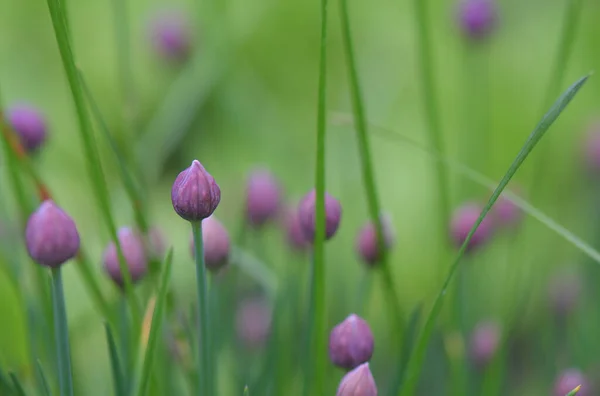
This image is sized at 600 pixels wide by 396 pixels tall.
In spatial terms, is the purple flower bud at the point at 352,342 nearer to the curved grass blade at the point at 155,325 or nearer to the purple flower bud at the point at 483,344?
the curved grass blade at the point at 155,325

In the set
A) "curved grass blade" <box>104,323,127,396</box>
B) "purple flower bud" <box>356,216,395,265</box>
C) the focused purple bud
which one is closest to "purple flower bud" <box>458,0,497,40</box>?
the focused purple bud

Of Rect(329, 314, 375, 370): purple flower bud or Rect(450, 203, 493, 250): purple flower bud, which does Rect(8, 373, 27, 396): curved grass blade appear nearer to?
Rect(329, 314, 375, 370): purple flower bud

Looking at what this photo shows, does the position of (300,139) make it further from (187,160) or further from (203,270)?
(203,270)

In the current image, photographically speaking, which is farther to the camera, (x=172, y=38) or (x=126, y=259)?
(x=172, y=38)

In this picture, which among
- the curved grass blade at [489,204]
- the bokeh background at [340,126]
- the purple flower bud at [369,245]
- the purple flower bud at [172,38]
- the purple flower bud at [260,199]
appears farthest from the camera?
the purple flower bud at [172,38]

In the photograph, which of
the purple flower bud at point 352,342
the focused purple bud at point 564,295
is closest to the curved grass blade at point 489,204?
the purple flower bud at point 352,342

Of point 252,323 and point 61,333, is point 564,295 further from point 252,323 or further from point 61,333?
point 61,333

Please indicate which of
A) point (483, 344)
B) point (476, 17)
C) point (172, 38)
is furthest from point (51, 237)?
point (172, 38)
